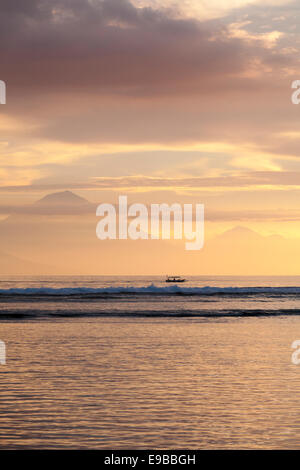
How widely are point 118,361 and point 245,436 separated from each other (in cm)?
1012

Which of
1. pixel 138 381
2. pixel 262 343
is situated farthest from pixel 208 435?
pixel 262 343

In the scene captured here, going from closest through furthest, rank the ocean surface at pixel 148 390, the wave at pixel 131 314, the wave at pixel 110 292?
the ocean surface at pixel 148 390, the wave at pixel 131 314, the wave at pixel 110 292

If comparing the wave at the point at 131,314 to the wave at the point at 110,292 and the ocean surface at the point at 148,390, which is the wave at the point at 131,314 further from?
the wave at the point at 110,292

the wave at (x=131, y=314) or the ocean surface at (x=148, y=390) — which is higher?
the wave at (x=131, y=314)

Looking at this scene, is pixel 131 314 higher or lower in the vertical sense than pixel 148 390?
higher

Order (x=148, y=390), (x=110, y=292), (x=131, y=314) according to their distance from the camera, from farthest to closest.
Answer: (x=110, y=292)
(x=131, y=314)
(x=148, y=390)

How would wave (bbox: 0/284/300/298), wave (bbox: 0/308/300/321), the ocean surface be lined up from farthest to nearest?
wave (bbox: 0/284/300/298)
wave (bbox: 0/308/300/321)
the ocean surface

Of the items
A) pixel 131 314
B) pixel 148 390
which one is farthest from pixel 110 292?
pixel 148 390

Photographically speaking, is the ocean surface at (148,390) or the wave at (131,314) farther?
the wave at (131,314)

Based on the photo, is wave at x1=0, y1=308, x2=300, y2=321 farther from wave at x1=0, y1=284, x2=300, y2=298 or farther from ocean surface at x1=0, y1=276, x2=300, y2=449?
wave at x1=0, y1=284, x2=300, y2=298

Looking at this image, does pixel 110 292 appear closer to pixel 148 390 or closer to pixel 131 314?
pixel 131 314

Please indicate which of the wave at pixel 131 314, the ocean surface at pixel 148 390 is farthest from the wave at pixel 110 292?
the ocean surface at pixel 148 390

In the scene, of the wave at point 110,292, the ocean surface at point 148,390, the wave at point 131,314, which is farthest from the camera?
the wave at point 110,292

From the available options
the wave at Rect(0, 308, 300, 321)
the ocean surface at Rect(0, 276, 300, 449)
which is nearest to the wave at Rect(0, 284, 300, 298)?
the wave at Rect(0, 308, 300, 321)
